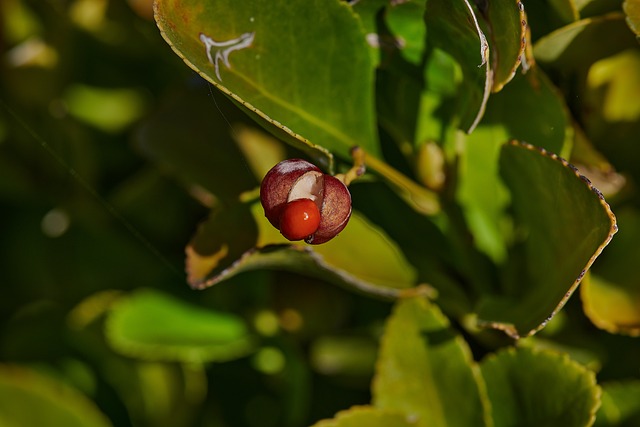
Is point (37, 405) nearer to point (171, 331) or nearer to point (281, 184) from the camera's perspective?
point (171, 331)

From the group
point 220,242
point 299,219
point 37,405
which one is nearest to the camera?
point 299,219

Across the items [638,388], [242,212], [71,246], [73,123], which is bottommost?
[71,246]

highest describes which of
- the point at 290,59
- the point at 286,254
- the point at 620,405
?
the point at 290,59

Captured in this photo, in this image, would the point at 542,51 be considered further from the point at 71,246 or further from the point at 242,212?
the point at 71,246

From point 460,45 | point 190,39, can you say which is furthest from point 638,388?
point 190,39

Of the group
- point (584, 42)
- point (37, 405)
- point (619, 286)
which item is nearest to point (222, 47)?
point (584, 42)

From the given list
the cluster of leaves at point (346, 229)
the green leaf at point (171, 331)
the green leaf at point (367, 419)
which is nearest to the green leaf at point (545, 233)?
the cluster of leaves at point (346, 229)

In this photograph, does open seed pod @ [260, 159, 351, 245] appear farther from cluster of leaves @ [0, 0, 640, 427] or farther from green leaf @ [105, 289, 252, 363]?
green leaf @ [105, 289, 252, 363]
